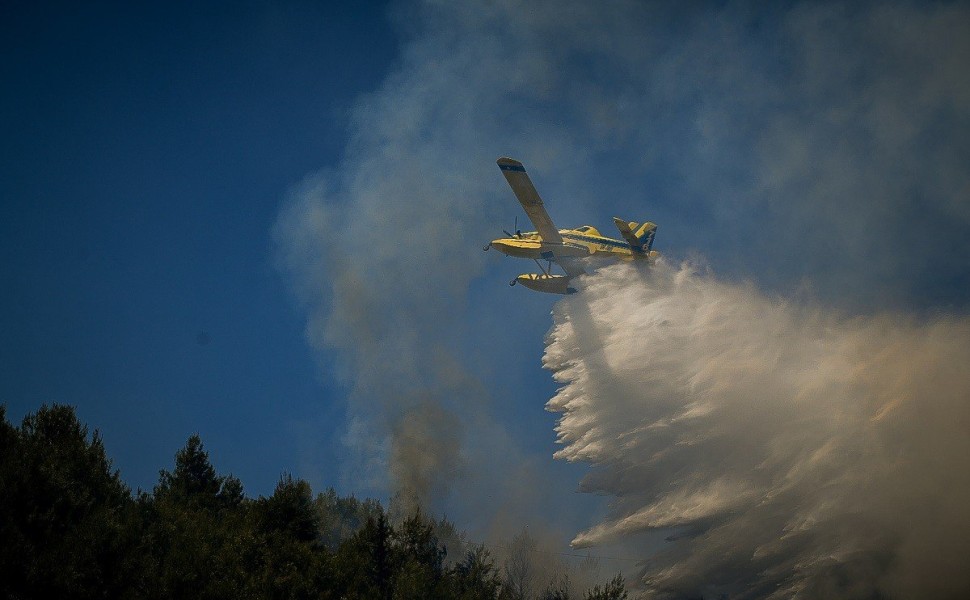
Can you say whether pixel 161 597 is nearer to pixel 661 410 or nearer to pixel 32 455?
pixel 32 455

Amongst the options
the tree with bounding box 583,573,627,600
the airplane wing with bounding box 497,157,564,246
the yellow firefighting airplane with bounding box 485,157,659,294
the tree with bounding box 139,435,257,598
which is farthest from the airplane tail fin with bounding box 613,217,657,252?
the tree with bounding box 139,435,257,598

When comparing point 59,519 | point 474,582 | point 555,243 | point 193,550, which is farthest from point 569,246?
point 59,519

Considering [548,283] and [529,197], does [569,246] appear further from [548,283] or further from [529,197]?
[529,197]

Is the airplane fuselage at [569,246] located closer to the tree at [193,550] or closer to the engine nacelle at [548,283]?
the engine nacelle at [548,283]

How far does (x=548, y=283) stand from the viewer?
185 feet

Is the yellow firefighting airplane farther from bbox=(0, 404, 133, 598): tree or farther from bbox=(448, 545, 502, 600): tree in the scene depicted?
bbox=(0, 404, 133, 598): tree

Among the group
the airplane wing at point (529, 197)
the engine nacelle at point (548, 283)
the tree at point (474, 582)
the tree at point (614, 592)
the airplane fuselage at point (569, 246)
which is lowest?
the tree at point (614, 592)

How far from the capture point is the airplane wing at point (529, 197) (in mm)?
54312

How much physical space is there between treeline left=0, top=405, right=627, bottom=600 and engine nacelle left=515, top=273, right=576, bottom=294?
64.3ft

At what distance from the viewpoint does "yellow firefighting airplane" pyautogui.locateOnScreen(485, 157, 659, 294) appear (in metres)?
55.4

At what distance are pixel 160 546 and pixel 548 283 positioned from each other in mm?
31438

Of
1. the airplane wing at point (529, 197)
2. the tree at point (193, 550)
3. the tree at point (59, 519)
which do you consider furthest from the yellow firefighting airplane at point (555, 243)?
the tree at point (59, 519)

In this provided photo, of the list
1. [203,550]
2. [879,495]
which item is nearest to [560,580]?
[879,495]

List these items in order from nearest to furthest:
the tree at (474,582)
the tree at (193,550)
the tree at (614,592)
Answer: the tree at (193,550), the tree at (614,592), the tree at (474,582)
